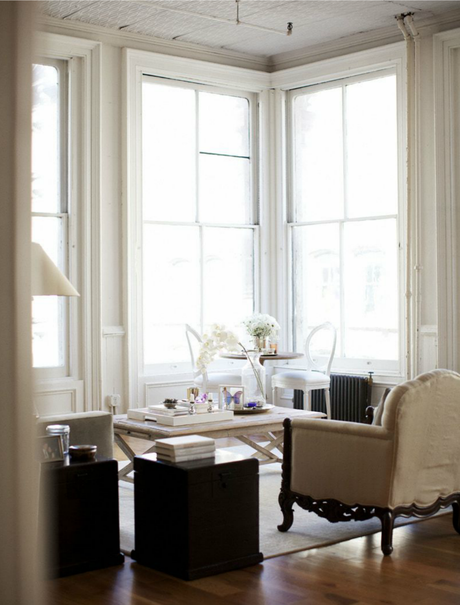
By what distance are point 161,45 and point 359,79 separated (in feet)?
6.12

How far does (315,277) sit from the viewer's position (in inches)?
313

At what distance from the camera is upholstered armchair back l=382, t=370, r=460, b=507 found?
384cm

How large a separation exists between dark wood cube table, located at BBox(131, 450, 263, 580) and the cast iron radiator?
12.0ft

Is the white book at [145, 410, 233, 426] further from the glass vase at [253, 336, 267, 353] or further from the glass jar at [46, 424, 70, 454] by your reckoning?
the glass vase at [253, 336, 267, 353]

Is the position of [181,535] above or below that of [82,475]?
below

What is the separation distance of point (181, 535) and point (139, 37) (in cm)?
514

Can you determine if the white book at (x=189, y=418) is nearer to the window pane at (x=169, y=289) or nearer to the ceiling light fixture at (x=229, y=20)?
the window pane at (x=169, y=289)

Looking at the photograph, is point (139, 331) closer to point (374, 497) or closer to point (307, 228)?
point (307, 228)

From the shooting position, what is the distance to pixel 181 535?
352cm

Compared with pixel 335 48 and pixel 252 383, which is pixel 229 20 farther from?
pixel 252 383

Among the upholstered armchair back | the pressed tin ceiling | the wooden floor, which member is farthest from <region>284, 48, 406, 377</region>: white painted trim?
the wooden floor

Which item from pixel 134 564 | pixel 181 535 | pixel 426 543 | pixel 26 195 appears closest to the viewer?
pixel 26 195

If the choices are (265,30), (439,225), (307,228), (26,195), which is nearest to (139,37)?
(265,30)

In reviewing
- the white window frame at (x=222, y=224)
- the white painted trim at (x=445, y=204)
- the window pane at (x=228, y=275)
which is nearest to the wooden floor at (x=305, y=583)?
the white painted trim at (x=445, y=204)
